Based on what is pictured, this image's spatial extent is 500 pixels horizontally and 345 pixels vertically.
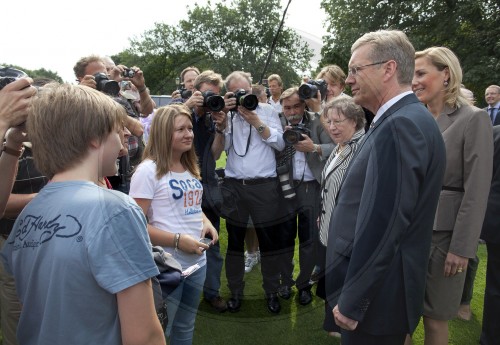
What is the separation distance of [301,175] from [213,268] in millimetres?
853

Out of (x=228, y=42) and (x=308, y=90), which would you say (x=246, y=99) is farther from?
(x=228, y=42)

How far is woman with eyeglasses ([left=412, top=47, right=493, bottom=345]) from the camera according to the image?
1.82 meters

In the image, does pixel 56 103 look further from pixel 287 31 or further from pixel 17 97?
pixel 287 31

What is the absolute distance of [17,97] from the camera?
1.13 meters

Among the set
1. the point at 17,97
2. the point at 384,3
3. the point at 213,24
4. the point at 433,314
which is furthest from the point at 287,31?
the point at 433,314

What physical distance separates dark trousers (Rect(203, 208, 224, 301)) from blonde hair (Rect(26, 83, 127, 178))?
1.43 meters

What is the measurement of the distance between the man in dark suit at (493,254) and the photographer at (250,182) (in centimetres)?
Result: 116

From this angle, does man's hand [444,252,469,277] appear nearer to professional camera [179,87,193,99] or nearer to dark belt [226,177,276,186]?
dark belt [226,177,276,186]

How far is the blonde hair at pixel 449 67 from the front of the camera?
1.84 metres

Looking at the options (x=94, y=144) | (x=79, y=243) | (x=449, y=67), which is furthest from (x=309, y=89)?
(x=79, y=243)

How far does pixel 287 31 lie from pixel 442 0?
3.16 ft

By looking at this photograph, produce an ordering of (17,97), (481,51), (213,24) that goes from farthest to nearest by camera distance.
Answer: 1. (481,51)
2. (213,24)
3. (17,97)

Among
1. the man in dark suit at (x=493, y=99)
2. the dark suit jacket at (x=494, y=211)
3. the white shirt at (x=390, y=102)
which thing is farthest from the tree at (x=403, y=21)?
the man in dark suit at (x=493, y=99)

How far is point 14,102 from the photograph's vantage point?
3.70ft
